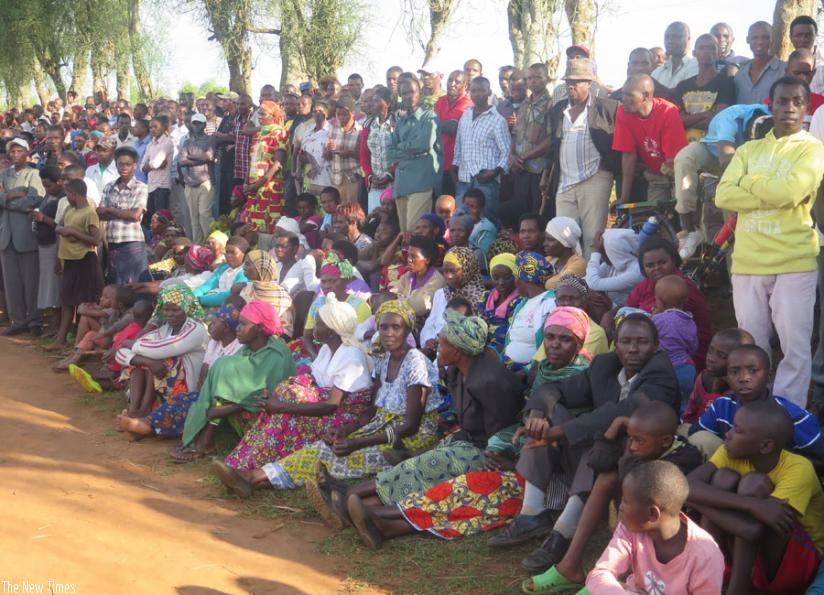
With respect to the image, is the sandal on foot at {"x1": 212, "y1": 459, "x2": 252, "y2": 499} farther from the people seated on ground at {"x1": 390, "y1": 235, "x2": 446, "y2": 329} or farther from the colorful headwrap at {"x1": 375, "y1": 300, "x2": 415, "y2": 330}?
the people seated on ground at {"x1": 390, "y1": 235, "x2": 446, "y2": 329}

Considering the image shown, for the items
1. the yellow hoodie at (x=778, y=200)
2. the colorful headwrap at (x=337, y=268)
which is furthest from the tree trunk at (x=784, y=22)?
the colorful headwrap at (x=337, y=268)

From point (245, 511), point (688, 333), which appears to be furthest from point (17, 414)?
point (688, 333)

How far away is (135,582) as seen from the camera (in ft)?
15.7

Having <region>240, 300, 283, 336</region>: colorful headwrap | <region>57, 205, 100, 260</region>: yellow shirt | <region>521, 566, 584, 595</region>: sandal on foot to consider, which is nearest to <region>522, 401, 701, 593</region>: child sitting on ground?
<region>521, 566, 584, 595</region>: sandal on foot

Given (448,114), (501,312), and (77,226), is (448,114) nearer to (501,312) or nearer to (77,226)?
(501,312)

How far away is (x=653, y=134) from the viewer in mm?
7598

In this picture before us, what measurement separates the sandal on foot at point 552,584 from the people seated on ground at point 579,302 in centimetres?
165

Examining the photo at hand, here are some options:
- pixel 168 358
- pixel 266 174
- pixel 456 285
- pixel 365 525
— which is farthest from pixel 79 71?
pixel 365 525

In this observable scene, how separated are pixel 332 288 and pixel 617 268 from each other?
249 centimetres

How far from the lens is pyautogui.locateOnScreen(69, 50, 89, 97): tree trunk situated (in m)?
33.0

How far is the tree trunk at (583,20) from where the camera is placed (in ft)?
39.1

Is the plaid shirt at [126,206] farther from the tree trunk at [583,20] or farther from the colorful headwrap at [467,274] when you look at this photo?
the tree trunk at [583,20]

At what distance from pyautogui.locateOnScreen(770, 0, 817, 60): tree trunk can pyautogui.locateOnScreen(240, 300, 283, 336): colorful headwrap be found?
5085mm

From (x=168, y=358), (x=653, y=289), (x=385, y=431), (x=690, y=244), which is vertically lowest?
(x=385, y=431)
